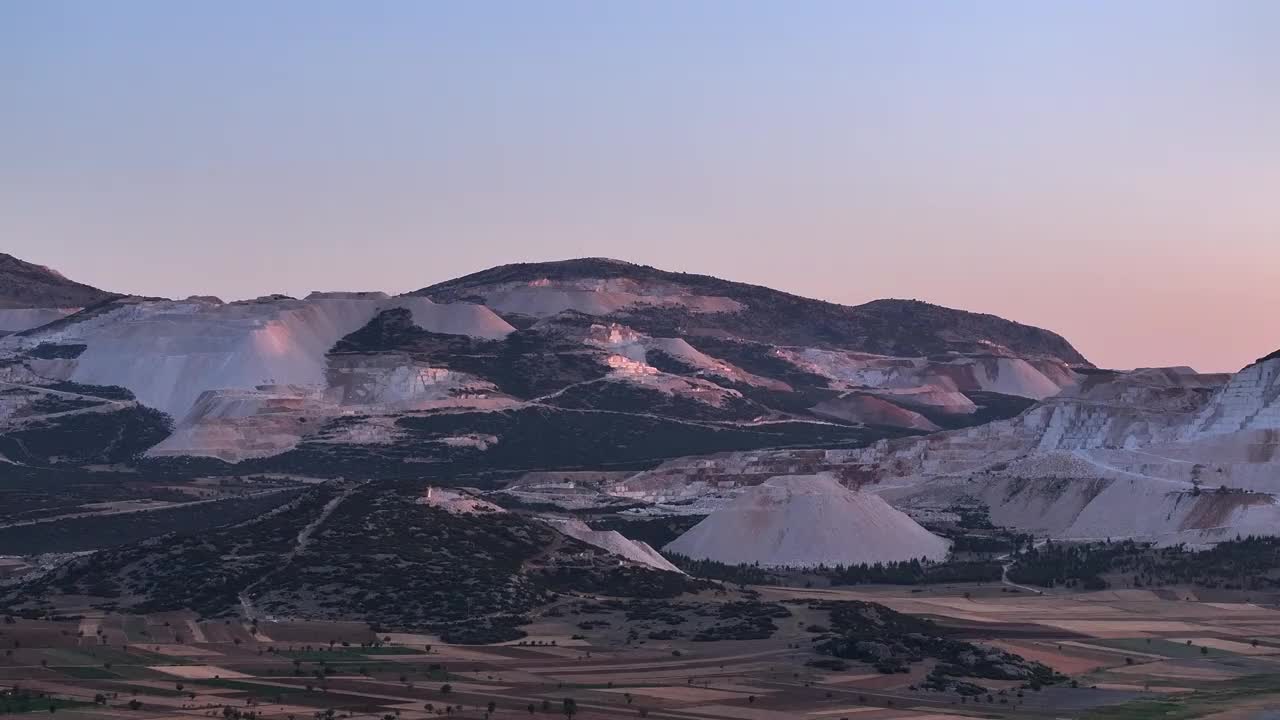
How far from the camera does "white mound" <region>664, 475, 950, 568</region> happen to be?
109 metres

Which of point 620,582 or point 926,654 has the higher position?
point 620,582

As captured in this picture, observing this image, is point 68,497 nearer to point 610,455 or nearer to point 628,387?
point 610,455

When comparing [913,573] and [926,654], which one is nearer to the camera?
[926,654]

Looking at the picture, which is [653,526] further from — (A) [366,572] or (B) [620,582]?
(A) [366,572]

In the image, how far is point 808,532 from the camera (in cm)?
11012

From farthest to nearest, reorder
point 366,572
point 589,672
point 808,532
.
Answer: point 808,532
point 366,572
point 589,672

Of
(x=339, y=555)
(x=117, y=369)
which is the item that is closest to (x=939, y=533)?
(x=339, y=555)

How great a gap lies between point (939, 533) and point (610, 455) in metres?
50.9

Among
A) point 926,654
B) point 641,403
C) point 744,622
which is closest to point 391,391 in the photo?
point 641,403

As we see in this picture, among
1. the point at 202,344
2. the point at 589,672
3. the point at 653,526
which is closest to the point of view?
the point at 589,672

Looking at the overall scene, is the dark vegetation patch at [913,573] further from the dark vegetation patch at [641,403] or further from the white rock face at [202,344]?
the dark vegetation patch at [641,403]

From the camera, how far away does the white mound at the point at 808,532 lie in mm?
108625

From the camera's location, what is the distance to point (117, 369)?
176000 mm

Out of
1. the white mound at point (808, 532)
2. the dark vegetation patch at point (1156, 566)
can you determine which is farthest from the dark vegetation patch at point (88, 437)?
the dark vegetation patch at point (1156, 566)
